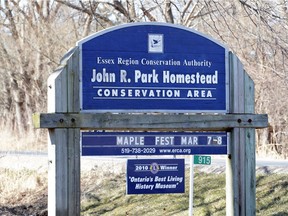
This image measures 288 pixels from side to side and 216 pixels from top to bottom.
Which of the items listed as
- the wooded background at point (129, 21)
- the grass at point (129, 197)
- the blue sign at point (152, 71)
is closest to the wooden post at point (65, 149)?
the blue sign at point (152, 71)

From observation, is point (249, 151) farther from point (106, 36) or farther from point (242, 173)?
point (106, 36)

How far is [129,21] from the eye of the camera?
20312mm

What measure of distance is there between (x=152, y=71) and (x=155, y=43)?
1.14 feet

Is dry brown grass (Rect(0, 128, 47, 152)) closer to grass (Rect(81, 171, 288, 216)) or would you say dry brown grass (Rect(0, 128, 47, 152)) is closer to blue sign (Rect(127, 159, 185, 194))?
grass (Rect(81, 171, 288, 216))

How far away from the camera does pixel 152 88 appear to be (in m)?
9.00

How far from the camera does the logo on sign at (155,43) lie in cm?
Result: 906

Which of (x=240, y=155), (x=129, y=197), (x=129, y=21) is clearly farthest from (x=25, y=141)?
(x=240, y=155)

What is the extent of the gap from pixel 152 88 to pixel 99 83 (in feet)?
2.13

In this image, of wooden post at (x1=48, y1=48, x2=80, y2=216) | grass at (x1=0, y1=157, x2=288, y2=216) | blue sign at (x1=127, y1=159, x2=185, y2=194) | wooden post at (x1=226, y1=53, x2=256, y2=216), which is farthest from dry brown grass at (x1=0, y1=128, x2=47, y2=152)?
wooden post at (x1=48, y1=48, x2=80, y2=216)

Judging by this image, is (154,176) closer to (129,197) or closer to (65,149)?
(65,149)

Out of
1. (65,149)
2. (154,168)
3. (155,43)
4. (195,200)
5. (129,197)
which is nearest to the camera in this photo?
(65,149)

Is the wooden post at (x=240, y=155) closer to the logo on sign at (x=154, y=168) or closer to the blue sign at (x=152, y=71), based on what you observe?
the blue sign at (x=152, y=71)

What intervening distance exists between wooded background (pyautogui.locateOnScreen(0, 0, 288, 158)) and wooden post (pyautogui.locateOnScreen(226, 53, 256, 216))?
18.8ft

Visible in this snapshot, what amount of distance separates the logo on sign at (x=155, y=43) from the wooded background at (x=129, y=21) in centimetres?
623
